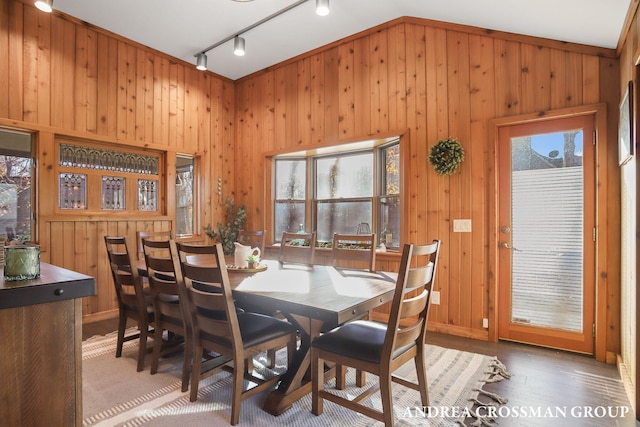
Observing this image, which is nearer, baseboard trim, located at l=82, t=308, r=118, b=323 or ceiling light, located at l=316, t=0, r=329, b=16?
ceiling light, located at l=316, t=0, r=329, b=16

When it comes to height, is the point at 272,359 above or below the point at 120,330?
below

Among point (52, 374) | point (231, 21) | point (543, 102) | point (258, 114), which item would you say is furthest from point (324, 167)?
point (52, 374)

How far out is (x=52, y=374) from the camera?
124 cm

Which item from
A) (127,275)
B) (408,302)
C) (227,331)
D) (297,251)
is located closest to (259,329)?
(227,331)

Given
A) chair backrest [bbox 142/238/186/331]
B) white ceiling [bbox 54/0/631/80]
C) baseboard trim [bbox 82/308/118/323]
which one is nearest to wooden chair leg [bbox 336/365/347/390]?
chair backrest [bbox 142/238/186/331]

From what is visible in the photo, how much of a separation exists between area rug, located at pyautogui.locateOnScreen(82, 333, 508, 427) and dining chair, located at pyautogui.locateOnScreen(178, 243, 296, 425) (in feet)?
0.46

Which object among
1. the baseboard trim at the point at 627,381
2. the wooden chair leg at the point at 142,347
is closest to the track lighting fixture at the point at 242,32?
the wooden chair leg at the point at 142,347

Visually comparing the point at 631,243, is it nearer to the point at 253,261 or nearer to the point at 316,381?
the point at 316,381

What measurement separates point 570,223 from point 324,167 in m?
2.84

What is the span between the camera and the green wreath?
342 centimetres

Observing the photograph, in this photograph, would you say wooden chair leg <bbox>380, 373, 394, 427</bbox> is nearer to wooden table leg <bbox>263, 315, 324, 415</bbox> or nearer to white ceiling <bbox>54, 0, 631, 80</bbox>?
wooden table leg <bbox>263, 315, 324, 415</bbox>

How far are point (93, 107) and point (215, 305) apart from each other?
327cm

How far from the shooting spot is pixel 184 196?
498 cm

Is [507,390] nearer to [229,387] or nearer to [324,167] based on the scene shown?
[229,387]
